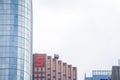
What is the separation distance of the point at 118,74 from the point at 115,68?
63.4 inches

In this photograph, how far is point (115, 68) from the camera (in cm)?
15475

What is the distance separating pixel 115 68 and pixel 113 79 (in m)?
3.55

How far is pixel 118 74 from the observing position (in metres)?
155

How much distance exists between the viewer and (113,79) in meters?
152

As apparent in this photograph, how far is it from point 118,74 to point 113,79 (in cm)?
324
